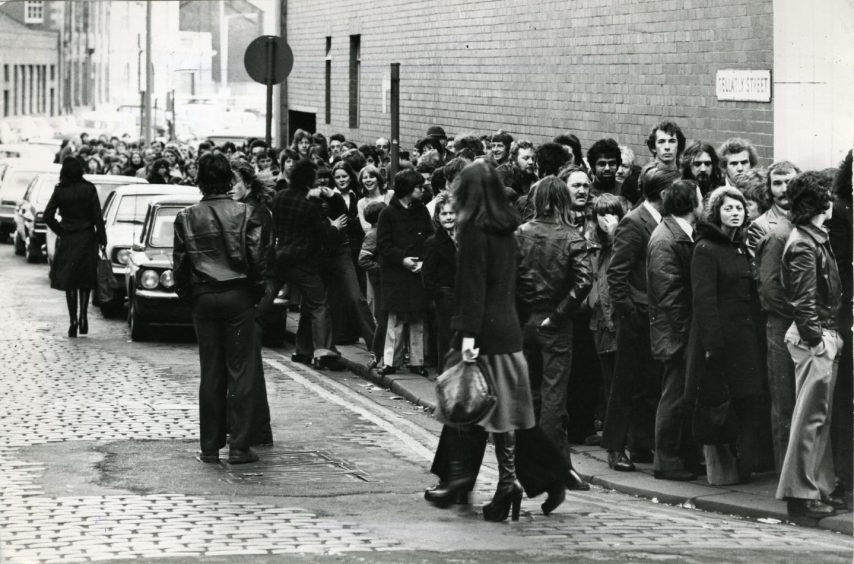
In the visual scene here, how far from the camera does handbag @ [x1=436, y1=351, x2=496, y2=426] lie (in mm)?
8336

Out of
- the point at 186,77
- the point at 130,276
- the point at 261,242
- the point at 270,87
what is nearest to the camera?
the point at 261,242

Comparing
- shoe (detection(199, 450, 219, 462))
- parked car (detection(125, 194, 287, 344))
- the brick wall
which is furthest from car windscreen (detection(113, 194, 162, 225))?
shoe (detection(199, 450, 219, 462))

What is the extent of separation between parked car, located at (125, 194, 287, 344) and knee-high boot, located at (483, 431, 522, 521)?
845cm

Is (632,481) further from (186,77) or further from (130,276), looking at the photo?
(186,77)

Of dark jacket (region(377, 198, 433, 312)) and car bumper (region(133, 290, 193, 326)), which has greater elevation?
dark jacket (region(377, 198, 433, 312))

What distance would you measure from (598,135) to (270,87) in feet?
15.1

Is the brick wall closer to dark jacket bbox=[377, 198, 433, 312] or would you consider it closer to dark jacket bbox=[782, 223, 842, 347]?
dark jacket bbox=[377, 198, 433, 312]

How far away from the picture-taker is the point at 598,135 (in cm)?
1761

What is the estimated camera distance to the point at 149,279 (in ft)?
55.7

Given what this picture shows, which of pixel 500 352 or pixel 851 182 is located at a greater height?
pixel 851 182

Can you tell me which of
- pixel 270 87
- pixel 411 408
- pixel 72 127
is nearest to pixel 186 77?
pixel 72 127

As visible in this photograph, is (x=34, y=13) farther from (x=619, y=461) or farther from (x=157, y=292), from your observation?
(x=619, y=461)

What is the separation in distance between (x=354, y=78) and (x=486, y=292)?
2188 centimetres

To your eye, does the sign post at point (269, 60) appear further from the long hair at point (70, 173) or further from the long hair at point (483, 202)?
the long hair at point (483, 202)
